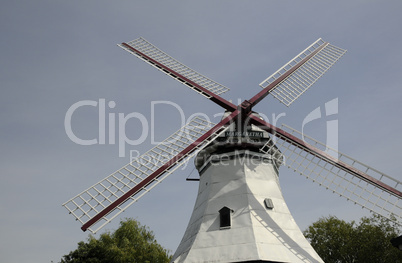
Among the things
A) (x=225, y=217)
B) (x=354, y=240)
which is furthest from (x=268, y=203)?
(x=354, y=240)

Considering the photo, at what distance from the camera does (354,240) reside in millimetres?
24141

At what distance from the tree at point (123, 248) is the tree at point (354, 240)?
11024 millimetres

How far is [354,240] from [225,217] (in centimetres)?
1506

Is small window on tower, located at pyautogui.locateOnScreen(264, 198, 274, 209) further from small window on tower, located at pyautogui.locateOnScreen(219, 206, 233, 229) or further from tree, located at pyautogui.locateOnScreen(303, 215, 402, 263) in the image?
tree, located at pyautogui.locateOnScreen(303, 215, 402, 263)

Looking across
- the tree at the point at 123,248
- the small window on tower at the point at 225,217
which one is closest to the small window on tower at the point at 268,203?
the small window on tower at the point at 225,217

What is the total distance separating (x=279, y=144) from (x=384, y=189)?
4.10m

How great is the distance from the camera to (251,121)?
15.0 meters

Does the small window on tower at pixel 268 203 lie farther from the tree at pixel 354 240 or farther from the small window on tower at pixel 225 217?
the tree at pixel 354 240

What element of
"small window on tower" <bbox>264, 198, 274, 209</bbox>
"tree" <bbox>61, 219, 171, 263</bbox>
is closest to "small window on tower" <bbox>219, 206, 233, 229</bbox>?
"small window on tower" <bbox>264, 198, 274, 209</bbox>

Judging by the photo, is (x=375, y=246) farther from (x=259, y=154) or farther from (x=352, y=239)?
(x=259, y=154)

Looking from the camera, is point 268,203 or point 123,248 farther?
point 123,248

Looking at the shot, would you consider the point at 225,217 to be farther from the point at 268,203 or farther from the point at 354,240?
the point at 354,240

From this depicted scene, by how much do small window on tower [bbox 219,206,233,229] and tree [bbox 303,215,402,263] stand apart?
561 inches

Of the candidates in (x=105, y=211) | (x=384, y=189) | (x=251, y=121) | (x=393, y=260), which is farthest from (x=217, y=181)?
(x=393, y=260)
